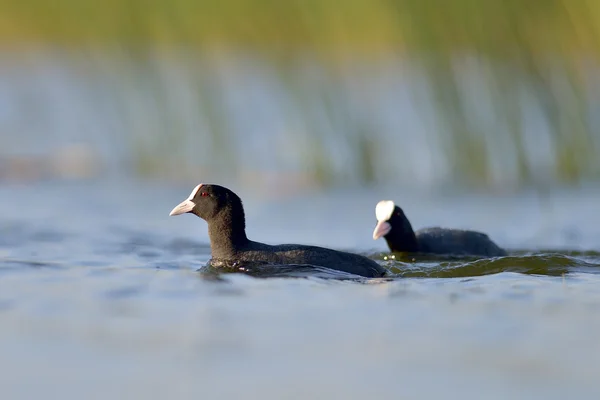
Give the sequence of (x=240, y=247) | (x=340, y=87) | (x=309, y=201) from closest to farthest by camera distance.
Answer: (x=240, y=247), (x=340, y=87), (x=309, y=201)

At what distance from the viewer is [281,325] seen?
606cm

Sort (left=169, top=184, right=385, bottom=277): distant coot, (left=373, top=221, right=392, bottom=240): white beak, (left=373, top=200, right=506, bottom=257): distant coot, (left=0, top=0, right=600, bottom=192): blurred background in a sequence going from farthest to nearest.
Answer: (left=0, top=0, right=600, bottom=192): blurred background → (left=373, top=200, right=506, bottom=257): distant coot → (left=373, top=221, right=392, bottom=240): white beak → (left=169, top=184, right=385, bottom=277): distant coot

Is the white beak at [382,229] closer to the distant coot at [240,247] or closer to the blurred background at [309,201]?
the blurred background at [309,201]

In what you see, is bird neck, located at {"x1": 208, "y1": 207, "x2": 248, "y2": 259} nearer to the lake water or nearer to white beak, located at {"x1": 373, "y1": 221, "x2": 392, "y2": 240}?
the lake water

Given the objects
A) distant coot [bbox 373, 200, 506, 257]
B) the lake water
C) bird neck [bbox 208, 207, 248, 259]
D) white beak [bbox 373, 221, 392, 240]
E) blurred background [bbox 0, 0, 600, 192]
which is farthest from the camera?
blurred background [bbox 0, 0, 600, 192]

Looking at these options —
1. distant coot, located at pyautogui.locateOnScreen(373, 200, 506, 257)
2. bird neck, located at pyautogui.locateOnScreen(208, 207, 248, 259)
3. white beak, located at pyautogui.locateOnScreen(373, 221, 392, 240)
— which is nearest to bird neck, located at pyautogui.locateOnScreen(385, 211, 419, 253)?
distant coot, located at pyautogui.locateOnScreen(373, 200, 506, 257)

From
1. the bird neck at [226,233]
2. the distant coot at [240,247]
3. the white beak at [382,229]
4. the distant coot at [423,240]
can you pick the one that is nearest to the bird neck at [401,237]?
the distant coot at [423,240]

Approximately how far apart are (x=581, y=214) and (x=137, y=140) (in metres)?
5.10

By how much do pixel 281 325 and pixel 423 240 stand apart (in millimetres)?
4462

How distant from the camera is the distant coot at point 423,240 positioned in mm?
10047

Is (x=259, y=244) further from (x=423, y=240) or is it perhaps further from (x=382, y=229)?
(x=423, y=240)

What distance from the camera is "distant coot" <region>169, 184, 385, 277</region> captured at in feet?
27.1

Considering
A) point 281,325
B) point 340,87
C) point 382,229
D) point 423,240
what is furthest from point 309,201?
point 281,325

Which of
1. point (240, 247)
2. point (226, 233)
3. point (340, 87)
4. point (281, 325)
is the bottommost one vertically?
point (281, 325)
